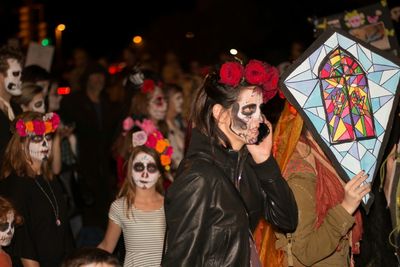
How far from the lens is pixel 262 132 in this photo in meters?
5.46

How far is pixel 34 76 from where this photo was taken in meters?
9.70

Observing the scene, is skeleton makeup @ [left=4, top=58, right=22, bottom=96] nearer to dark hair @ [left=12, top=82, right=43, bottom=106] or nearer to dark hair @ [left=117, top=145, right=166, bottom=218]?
dark hair @ [left=12, top=82, right=43, bottom=106]

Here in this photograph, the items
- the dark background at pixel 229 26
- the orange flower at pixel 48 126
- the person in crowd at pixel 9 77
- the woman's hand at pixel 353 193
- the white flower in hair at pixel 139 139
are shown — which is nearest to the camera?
the woman's hand at pixel 353 193

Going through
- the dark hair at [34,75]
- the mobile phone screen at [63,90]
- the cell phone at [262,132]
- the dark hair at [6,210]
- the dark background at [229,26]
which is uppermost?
the dark background at [229,26]

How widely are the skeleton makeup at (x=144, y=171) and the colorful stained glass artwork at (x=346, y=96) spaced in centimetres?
258

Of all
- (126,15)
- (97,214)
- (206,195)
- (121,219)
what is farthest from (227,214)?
(126,15)

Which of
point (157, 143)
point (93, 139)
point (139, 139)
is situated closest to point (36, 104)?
point (139, 139)

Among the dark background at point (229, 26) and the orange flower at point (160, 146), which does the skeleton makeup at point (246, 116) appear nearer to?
the orange flower at point (160, 146)

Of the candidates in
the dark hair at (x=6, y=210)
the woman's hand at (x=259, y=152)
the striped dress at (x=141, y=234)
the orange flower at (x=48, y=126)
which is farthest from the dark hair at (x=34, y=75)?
the woman's hand at (x=259, y=152)

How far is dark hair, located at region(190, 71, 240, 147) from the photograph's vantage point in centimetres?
526

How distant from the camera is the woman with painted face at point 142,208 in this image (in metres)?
7.62

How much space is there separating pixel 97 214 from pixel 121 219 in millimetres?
3488

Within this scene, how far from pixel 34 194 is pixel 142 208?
3.10 feet

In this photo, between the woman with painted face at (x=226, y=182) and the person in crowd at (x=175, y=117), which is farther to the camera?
the person in crowd at (x=175, y=117)
